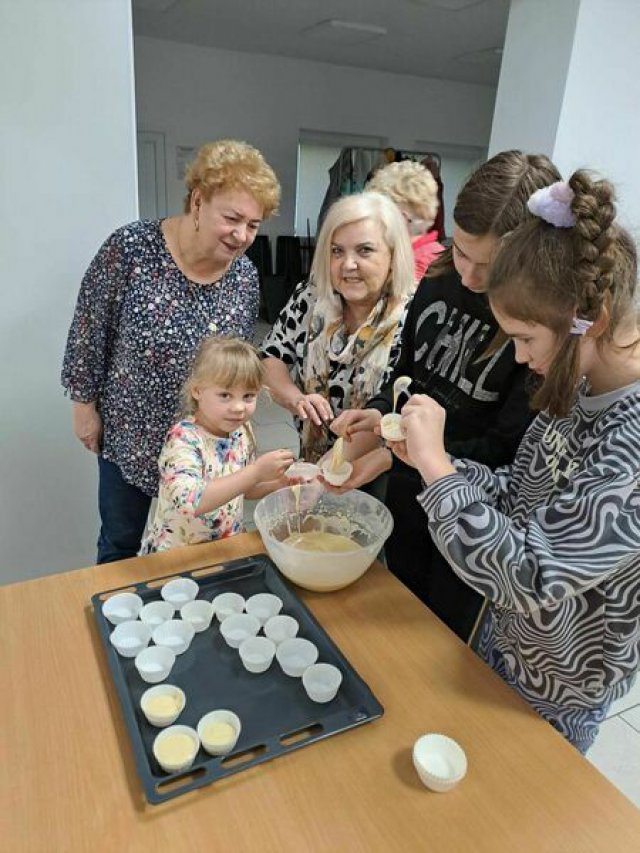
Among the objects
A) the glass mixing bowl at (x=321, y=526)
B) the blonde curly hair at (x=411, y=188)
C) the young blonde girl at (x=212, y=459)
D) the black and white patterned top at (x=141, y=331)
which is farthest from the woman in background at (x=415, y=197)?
the glass mixing bowl at (x=321, y=526)

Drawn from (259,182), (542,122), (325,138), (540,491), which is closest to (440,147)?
(325,138)

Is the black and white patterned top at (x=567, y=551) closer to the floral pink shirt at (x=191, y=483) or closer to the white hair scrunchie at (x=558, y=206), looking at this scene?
the white hair scrunchie at (x=558, y=206)

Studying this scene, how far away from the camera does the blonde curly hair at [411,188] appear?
2.14 metres

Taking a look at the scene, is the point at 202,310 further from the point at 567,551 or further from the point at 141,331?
the point at 567,551

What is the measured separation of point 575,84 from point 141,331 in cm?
191

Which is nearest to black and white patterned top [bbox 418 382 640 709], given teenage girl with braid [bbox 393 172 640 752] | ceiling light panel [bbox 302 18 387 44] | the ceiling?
teenage girl with braid [bbox 393 172 640 752]

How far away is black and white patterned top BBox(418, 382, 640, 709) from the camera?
75cm

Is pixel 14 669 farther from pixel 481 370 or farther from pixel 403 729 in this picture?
pixel 481 370

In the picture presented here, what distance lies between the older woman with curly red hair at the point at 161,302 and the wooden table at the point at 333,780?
28.3 inches

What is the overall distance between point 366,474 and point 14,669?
710mm

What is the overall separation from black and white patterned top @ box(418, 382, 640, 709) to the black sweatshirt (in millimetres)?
178

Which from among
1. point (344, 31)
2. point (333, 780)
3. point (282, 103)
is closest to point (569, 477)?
point (333, 780)

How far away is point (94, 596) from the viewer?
1026mm

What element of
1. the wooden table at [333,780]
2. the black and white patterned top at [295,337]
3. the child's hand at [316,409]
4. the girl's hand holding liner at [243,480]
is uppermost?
the black and white patterned top at [295,337]
